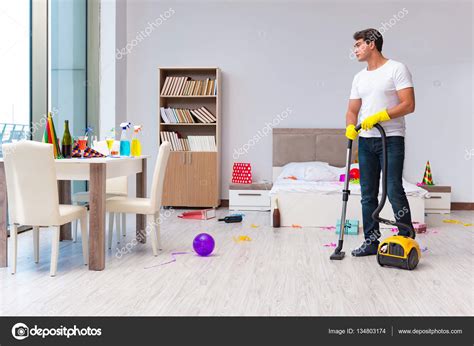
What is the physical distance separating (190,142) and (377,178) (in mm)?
3453

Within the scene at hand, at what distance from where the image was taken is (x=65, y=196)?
446cm

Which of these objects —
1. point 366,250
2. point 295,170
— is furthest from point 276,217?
point 366,250

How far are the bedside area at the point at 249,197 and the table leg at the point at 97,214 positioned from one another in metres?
3.27

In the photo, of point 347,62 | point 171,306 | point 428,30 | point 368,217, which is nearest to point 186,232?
point 368,217

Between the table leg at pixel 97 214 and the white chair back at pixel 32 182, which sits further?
the table leg at pixel 97 214

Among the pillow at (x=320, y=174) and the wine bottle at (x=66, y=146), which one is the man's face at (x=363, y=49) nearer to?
the wine bottle at (x=66, y=146)

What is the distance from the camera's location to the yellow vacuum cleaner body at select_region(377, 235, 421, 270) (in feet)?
11.6

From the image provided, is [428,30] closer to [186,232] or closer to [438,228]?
[438,228]

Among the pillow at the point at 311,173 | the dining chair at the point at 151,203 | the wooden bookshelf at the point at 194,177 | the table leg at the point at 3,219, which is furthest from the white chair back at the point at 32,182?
the wooden bookshelf at the point at 194,177

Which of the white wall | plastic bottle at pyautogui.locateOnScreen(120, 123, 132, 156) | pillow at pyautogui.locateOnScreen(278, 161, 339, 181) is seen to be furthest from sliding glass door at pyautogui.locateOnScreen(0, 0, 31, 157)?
pillow at pyautogui.locateOnScreen(278, 161, 339, 181)

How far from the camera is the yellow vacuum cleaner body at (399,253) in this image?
3523 millimetres

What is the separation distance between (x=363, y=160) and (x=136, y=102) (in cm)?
412

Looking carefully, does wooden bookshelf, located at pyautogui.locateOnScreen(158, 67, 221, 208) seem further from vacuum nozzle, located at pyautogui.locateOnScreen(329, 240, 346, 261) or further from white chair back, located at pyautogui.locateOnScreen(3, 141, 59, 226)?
white chair back, located at pyautogui.locateOnScreen(3, 141, 59, 226)

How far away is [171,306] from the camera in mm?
2770
